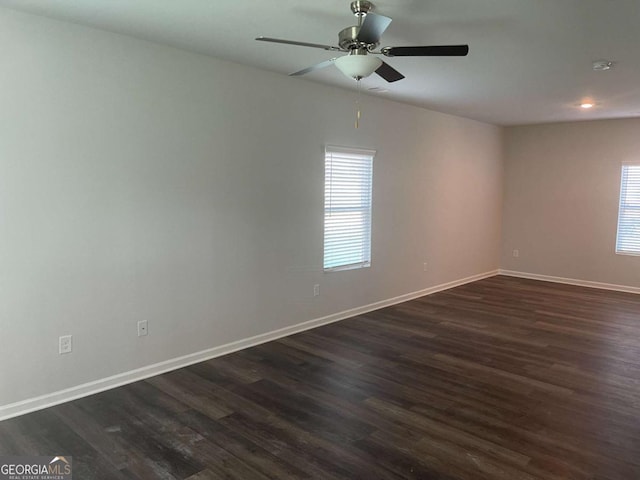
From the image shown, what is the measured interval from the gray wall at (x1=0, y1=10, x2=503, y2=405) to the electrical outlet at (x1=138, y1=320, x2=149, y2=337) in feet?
0.14

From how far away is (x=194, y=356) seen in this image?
3871mm

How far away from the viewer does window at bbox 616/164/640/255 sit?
6.73 metres

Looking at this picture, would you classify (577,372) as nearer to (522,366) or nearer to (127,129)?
(522,366)

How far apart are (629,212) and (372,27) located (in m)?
6.32

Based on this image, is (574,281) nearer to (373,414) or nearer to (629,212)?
(629,212)

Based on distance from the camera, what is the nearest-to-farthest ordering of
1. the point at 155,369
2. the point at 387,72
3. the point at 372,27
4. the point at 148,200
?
the point at 372,27 → the point at 387,72 → the point at 148,200 → the point at 155,369

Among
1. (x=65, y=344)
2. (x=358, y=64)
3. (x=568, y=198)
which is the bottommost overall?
(x=65, y=344)

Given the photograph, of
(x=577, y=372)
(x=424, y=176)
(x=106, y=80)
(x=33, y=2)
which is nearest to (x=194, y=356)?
(x=106, y=80)

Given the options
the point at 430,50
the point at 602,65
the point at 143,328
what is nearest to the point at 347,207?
the point at 143,328

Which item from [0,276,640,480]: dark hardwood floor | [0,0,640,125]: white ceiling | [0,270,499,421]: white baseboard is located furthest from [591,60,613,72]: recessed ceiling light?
[0,270,499,421]: white baseboard

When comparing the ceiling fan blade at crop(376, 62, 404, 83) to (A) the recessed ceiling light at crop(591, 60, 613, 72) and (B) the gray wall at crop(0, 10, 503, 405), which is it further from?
(A) the recessed ceiling light at crop(591, 60, 613, 72)

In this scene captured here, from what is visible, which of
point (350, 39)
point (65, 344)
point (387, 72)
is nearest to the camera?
point (350, 39)

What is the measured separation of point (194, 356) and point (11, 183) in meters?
1.90

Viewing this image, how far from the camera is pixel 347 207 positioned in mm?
5145
